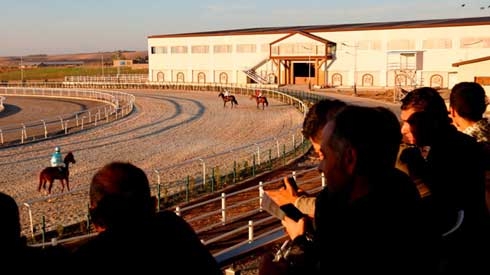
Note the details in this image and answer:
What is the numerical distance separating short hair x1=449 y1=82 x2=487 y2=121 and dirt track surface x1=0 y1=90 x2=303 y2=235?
25.0 ft

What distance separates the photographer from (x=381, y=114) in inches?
84.7

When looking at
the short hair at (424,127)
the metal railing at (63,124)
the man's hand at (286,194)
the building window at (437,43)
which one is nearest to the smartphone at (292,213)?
the man's hand at (286,194)

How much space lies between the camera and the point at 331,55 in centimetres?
5041

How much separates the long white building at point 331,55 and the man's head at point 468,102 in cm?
3626

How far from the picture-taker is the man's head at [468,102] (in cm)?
360

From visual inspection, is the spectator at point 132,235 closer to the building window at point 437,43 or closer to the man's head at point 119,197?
the man's head at point 119,197

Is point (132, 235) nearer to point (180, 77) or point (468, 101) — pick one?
point (468, 101)

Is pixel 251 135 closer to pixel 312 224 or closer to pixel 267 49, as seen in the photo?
pixel 312 224

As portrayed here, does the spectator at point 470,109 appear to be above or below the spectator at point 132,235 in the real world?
above

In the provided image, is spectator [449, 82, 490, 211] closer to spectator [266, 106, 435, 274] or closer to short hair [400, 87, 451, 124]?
short hair [400, 87, 451, 124]

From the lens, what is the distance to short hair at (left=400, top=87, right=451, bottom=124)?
337 centimetres

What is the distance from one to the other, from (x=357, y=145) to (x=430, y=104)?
59.1 inches

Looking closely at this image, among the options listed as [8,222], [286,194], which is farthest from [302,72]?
[8,222]

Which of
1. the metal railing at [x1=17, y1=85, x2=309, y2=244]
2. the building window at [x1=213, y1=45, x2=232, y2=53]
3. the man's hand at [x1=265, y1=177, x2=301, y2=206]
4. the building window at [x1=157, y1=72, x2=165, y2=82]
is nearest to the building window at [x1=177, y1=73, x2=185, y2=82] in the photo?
the building window at [x1=157, y1=72, x2=165, y2=82]
